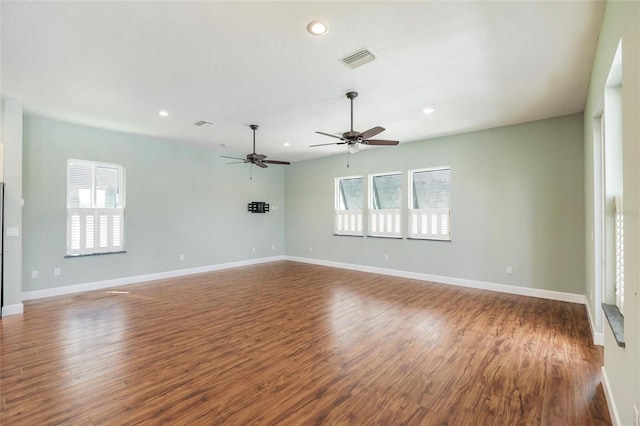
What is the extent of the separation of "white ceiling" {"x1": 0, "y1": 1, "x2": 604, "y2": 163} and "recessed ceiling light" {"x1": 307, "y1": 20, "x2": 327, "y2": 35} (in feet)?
0.16

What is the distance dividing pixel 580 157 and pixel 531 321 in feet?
9.05

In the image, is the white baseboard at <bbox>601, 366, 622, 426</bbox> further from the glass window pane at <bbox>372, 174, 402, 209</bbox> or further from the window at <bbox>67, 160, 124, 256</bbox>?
the window at <bbox>67, 160, 124, 256</bbox>

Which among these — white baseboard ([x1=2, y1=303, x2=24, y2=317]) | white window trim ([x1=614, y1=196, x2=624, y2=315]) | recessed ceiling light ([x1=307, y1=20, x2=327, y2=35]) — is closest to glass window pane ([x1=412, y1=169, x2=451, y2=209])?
white window trim ([x1=614, y1=196, x2=624, y2=315])

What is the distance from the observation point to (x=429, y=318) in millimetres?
3922

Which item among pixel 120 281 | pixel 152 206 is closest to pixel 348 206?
pixel 152 206

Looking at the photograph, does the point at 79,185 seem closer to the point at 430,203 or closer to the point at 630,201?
the point at 430,203

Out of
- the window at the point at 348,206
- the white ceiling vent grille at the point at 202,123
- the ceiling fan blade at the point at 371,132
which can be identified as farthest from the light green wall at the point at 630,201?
the window at the point at 348,206

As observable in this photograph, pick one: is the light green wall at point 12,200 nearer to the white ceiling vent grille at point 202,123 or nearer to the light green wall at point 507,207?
the white ceiling vent grille at point 202,123

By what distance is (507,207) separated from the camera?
523 centimetres

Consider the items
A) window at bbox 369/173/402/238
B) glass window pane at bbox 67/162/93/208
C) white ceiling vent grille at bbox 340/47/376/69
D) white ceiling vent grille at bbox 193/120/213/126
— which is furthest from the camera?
window at bbox 369/173/402/238

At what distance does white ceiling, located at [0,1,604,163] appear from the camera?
89.8 inches

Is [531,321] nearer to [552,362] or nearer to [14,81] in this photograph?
[552,362]

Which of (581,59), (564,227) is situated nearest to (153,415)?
(581,59)

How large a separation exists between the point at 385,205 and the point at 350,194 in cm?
114
